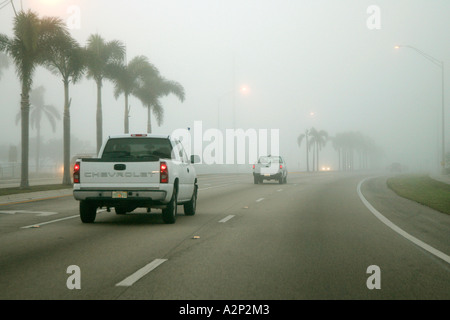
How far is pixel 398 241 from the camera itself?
10.3 meters

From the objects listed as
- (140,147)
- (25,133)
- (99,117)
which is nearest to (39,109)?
(99,117)

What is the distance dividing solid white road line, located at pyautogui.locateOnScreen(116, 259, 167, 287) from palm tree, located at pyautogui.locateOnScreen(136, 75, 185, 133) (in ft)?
136

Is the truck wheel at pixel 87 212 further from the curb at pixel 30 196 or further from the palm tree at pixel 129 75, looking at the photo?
the palm tree at pixel 129 75

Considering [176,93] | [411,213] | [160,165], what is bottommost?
[411,213]

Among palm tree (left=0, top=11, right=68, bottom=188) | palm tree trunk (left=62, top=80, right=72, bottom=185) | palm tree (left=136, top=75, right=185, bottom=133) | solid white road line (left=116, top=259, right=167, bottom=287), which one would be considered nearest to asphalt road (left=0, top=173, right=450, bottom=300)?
solid white road line (left=116, top=259, right=167, bottom=287)

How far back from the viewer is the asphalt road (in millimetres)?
6320

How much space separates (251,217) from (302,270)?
727 cm

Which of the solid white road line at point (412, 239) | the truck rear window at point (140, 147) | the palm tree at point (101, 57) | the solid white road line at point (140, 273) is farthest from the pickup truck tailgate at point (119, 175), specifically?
the palm tree at point (101, 57)

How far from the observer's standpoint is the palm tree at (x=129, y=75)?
136 feet

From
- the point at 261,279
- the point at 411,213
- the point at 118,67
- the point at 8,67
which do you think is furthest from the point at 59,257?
the point at 8,67

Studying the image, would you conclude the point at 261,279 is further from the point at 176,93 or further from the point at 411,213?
the point at 176,93

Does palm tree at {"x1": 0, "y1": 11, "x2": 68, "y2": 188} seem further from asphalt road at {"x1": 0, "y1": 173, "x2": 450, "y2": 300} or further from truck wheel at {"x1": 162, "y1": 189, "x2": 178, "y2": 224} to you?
truck wheel at {"x1": 162, "y1": 189, "x2": 178, "y2": 224}

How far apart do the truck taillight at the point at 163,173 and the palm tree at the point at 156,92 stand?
36929mm

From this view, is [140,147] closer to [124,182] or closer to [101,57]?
[124,182]
